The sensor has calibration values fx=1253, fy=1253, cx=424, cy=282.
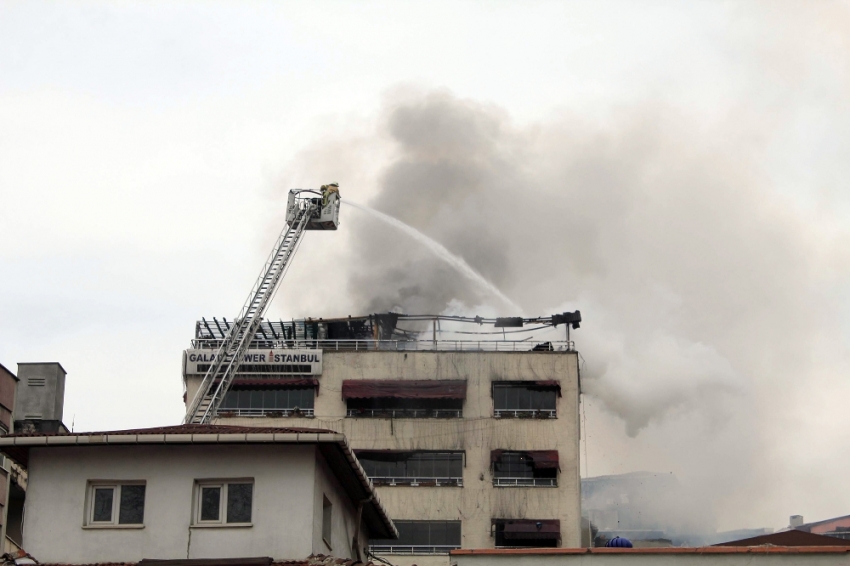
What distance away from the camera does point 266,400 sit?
68625 mm

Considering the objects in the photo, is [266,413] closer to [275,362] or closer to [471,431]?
[275,362]

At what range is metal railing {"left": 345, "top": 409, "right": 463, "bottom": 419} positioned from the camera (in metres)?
67.5

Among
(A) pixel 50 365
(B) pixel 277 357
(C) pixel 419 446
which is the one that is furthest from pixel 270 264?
(A) pixel 50 365

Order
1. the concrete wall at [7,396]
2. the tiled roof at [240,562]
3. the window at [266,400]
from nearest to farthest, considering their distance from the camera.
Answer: the tiled roof at [240,562] → the concrete wall at [7,396] → the window at [266,400]

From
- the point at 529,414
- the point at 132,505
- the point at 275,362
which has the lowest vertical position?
the point at 132,505

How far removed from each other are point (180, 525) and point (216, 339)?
47.6m

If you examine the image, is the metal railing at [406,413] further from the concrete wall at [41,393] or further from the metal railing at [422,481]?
the concrete wall at [41,393]

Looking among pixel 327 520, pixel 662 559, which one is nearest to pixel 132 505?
pixel 327 520

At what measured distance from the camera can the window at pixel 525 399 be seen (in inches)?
2667

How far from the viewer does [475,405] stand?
67750 millimetres

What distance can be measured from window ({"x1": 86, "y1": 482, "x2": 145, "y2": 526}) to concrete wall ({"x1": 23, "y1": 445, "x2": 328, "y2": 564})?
0.17 m

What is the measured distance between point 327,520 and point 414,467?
40.5 m

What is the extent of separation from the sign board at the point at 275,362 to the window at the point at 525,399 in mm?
9964

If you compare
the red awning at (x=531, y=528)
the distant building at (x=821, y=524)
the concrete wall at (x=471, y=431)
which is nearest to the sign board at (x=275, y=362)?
the concrete wall at (x=471, y=431)
